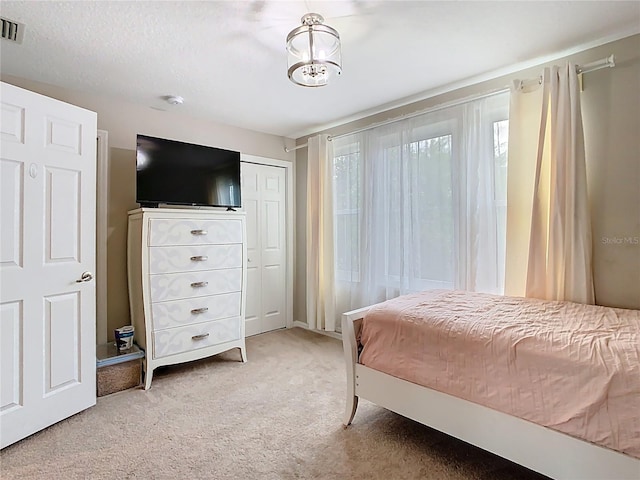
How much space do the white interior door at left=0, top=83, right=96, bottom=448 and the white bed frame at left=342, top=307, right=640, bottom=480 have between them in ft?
5.96

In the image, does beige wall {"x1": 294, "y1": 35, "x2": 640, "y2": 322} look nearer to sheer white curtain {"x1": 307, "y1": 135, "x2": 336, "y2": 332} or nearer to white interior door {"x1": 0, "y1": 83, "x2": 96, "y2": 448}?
sheer white curtain {"x1": 307, "y1": 135, "x2": 336, "y2": 332}

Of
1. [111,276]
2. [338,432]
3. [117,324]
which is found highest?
[111,276]

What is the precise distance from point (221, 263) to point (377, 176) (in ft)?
5.65

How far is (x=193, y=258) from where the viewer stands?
295 cm

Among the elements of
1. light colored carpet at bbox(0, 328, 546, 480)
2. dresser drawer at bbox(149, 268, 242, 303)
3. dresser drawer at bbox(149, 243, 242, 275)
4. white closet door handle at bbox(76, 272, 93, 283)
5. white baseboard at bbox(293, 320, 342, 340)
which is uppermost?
dresser drawer at bbox(149, 243, 242, 275)

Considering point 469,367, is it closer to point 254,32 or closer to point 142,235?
point 254,32

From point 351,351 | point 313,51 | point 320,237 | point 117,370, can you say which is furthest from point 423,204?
point 117,370

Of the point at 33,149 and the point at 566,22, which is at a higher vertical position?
the point at 566,22

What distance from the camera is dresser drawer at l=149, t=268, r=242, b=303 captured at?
277cm

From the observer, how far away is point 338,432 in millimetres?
2084

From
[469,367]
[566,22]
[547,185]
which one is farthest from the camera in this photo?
[547,185]

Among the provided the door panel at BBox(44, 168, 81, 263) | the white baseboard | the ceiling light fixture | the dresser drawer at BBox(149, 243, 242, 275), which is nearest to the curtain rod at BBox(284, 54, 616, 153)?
the ceiling light fixture

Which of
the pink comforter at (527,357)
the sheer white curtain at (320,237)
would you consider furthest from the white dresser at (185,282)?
the pink comforter at (527,357)

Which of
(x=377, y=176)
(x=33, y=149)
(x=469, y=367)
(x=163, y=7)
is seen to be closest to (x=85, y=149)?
(x=33, y=149)
